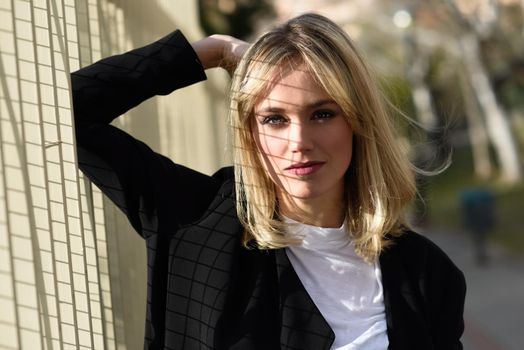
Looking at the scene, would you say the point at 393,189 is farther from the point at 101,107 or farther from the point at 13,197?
the point at 13,197

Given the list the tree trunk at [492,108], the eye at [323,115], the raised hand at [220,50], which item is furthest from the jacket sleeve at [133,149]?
the tree trunk at [492,108]

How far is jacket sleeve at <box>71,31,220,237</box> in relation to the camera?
90.2 inches

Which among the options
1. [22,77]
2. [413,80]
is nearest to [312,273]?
[22,77]

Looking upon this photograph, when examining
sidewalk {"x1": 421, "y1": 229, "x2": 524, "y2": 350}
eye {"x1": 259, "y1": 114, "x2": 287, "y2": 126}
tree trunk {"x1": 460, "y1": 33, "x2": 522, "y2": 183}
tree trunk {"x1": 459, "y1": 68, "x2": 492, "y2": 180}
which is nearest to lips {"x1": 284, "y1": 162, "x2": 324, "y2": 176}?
eye {"x1": 259, "y1": 114, "x2": 287, "y2": 126}

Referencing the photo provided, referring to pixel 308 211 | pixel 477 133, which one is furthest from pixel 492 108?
pixel 308 211

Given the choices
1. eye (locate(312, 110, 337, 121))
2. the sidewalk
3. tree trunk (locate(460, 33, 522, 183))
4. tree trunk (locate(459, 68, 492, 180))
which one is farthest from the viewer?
tree trunk (locate(459, 68, 492, 180))

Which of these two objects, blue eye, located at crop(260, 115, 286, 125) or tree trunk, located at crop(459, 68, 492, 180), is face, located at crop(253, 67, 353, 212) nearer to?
blue eye, located at crop(260, 115, 286, 125)

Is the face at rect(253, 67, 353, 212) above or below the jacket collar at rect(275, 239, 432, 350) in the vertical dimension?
above

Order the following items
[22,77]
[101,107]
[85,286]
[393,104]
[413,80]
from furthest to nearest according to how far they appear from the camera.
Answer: [413,80] < [393,104] < [101,107] < [85,286] < [22,77]

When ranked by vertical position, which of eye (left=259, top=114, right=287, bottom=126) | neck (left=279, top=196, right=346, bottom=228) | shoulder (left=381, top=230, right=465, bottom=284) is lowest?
shoulder (left=381, top=230, right=465, bottom=284)

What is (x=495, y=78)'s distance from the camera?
1029 inches

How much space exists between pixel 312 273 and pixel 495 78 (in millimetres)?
24630

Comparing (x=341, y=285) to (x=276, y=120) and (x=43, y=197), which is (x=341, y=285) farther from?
(x=43, y=197)

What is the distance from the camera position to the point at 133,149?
2.33 meters
